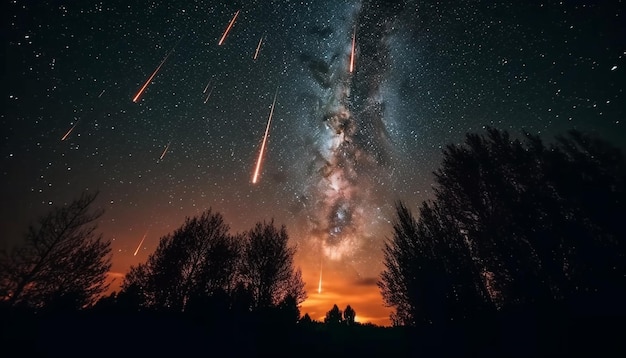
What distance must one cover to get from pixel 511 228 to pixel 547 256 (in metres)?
1.71

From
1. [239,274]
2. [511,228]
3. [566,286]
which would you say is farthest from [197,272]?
[566,286]

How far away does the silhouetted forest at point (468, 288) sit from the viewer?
29.0ft

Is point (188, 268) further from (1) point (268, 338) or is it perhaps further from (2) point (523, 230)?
(2) point (523, 230)

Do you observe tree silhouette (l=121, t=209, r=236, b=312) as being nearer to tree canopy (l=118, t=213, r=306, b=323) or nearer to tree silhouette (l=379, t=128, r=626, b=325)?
tree canopy (l=118, t=213, r=306, b=323)

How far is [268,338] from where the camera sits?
11.3 metres

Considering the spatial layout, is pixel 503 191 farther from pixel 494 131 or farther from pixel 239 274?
pixel 239 274

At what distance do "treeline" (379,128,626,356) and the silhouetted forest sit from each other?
5 cm

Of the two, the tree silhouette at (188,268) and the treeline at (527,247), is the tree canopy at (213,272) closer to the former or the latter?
the tree silhouette at (188,268)

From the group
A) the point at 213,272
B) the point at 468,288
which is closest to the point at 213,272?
the point at 213,272

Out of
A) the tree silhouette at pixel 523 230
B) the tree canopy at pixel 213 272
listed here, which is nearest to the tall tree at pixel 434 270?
the tree silhouette at pixel 523 230

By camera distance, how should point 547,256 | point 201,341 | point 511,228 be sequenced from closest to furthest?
point 201,341 < point 547,256 < point 511,228

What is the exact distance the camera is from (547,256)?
1146cm

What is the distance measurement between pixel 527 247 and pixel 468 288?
13.0 feet

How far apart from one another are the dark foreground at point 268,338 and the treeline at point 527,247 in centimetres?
7
